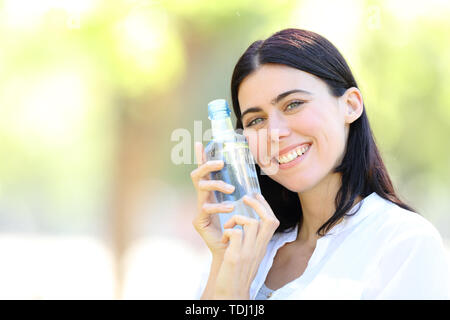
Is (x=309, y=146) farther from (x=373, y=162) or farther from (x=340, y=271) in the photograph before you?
(x=340, y=271)

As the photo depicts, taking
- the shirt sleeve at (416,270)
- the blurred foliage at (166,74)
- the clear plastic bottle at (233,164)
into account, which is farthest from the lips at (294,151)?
the blurred foliage at (166,74)

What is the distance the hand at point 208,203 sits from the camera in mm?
1440

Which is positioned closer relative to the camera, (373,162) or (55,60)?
(373,162)

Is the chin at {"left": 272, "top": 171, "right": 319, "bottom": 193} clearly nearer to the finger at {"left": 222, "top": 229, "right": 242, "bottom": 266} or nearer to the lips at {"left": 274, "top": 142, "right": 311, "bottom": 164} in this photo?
the lips at {"left": 274, "top": 142, "right": 311, "bottom": 164}

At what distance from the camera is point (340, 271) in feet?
4.51

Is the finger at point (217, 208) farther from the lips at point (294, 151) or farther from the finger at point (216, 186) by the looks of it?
the lips at point (294, 151)

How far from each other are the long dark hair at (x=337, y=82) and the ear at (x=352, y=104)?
23mm

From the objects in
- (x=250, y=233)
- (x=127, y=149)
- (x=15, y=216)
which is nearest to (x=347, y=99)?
(x=250, y=233)

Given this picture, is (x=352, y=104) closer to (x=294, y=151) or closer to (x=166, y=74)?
(x=294, y=151)

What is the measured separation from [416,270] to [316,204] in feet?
1.66

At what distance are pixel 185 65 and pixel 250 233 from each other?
7.12 feet

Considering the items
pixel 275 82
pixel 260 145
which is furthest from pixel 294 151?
pixel 275 82

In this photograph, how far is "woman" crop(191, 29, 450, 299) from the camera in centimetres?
130

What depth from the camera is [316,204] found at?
5.57ft
